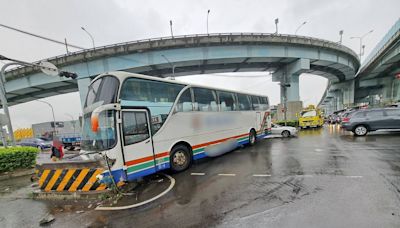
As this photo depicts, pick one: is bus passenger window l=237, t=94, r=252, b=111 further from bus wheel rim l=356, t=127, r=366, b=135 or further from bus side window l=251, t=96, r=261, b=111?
bus wheel rim l=356, t=127, r=366, b=135

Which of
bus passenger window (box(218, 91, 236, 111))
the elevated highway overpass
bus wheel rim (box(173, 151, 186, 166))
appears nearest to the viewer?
bus wheel rim (box(173, 151, 186, 166))

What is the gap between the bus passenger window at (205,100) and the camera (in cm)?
633

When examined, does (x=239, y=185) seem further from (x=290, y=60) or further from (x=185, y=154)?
(x=290, y=60)

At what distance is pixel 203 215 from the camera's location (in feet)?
9.96

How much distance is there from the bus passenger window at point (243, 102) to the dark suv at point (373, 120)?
24.2ft

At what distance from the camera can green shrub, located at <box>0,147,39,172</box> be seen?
623 cm

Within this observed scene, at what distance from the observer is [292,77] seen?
730 inches

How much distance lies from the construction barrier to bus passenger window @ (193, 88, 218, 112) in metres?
3.97

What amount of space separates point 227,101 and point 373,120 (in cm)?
997

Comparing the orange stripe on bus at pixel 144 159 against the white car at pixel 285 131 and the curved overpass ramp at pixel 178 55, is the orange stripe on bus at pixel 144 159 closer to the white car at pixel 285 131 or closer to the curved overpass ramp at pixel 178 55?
the white car at pixel 285 131

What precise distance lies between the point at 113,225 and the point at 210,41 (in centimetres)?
1511

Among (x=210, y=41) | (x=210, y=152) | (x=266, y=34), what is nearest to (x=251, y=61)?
(x=266, y=34)

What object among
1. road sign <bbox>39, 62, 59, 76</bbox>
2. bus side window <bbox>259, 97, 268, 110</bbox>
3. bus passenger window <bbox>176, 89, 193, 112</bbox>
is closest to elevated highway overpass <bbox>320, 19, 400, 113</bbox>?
bus side window <bbox>259, 97, 268, 110</bbox>

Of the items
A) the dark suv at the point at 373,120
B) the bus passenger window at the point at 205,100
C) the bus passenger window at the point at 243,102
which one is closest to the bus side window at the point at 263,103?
the bus passenger window at the point at 243,102
